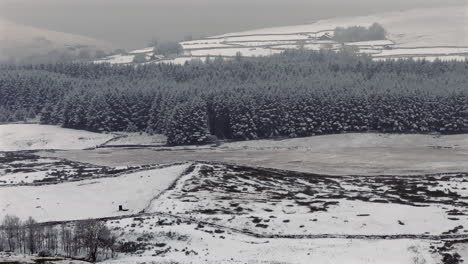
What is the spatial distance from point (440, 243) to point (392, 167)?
5051cm

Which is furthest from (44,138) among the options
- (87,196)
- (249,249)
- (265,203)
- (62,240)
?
(249,249)

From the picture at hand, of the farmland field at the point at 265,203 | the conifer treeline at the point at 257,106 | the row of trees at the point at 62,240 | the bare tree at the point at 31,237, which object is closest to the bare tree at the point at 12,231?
the row of trees at the point at 62,240

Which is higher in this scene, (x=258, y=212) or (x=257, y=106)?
(x=257, y=106)

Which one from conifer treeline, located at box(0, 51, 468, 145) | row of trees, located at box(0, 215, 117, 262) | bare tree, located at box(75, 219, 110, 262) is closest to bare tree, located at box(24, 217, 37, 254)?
row of trees, located at box(0, 215, 117, 262)

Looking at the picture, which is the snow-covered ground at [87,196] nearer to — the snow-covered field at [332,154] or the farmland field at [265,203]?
the farmland field at [265,203]

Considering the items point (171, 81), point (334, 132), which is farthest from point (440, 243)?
point (171, 81)

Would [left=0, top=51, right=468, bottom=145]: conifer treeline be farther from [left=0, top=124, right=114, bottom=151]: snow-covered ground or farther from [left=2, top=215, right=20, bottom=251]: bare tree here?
[left=2, top=215, right=20, bottom=251]: bare tree

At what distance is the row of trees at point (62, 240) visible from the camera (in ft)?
198

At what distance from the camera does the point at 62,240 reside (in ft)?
206

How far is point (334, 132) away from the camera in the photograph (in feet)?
482

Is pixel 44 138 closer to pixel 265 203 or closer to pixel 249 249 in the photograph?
pixel 265 203

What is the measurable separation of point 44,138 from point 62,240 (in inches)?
3576

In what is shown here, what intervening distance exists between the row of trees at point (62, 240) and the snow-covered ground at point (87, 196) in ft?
29.7

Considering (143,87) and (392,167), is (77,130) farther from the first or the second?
(392,167)
